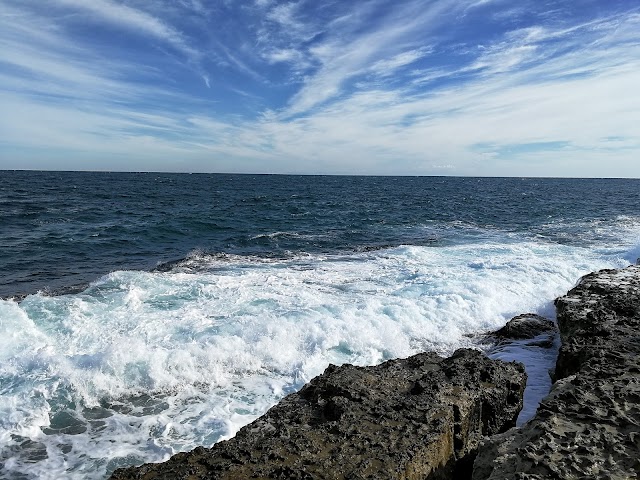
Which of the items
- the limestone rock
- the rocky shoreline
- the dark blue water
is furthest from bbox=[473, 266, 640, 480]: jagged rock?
the dark blue water

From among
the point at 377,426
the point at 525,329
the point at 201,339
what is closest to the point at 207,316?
the point at 201,339

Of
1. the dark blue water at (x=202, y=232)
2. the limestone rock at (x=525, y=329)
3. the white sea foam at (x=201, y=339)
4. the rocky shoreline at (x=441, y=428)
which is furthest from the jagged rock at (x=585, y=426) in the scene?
the dark blue water at (x=202, y=232)

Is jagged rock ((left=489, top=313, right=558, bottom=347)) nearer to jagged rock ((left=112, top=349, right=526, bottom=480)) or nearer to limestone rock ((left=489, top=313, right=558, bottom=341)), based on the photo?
limestone rock ((left=489, top=313, right=558, bottom=341))

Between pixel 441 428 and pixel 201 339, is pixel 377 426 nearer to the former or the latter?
pixel 441 428

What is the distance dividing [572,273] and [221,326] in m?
12.2

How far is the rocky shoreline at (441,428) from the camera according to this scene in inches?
156

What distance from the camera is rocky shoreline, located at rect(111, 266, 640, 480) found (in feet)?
13.0

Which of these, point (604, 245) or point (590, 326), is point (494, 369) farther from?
point (604, 245)

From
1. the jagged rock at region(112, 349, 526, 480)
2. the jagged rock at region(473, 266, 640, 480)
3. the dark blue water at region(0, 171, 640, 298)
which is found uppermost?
the jagged rock at region(473, 266, 640, 480)

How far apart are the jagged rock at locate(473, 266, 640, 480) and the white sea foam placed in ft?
12.0

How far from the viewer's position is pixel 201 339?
29.5 feet

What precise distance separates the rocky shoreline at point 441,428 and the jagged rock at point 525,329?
333cm

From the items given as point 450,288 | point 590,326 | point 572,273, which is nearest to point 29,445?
point 590,326

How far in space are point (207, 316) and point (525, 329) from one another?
7.53 m
